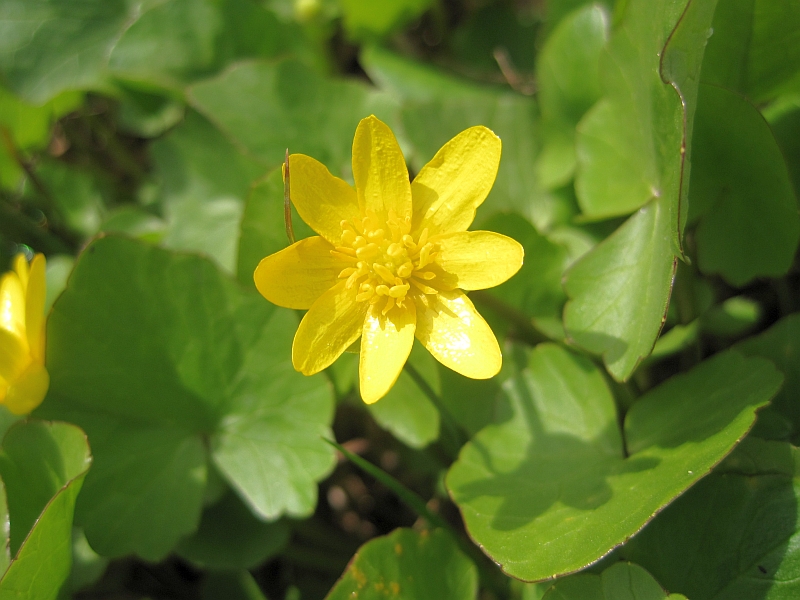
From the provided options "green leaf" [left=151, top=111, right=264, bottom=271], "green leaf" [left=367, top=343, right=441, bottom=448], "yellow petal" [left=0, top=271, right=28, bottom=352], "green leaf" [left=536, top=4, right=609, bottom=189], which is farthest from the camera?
"green leaf" [left=151, top=111, right=264, bottom=271]

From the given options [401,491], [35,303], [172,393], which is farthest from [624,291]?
[35,303]

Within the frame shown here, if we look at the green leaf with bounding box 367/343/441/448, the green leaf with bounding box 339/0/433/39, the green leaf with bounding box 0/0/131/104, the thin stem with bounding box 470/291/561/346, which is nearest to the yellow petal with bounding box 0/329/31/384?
the green leaf with bounding box 367/343/441/448

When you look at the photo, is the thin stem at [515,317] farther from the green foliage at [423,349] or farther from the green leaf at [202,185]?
the green leaf at [202,185]

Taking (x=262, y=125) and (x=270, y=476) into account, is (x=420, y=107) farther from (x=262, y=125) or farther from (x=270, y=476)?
(x=270, y=476)

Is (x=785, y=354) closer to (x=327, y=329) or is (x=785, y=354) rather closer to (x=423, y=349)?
(x=423, y=349)

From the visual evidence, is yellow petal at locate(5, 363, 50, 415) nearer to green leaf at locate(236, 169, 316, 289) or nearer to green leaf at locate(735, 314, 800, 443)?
green leaf at locate(236, 169, 316, 289)

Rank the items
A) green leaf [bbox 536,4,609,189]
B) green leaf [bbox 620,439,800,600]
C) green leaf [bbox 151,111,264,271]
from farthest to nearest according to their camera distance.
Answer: green leaf [bbox 151,111,264,271], green leaf [bbox 536,4,609,189], green leaf [bbox 620,439,800,600]

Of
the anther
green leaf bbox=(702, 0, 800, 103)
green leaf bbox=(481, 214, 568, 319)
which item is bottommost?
green leaf bbox=(481, 214, 568, 319)
